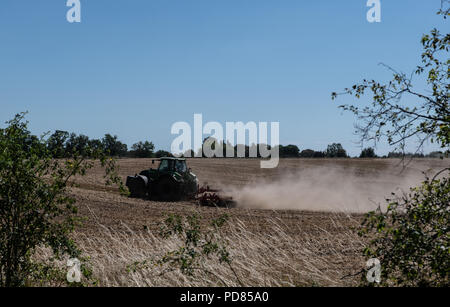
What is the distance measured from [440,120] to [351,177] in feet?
111

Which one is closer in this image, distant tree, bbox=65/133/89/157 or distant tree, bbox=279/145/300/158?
distant tree, bbox=65/133/89/157

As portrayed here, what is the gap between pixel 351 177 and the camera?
37.7m

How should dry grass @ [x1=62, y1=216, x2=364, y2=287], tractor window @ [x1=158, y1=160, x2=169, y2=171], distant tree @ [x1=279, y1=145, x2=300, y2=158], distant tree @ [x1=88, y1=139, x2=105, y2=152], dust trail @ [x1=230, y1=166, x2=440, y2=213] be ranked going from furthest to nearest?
distant tree @ [x1=279, y1=145, x2=300, y2=158] < dust trail @ [x1=230, y1=166, x2=440, y2=213] < tractor window @ [x1=158, y1=160, x2=169, y2=171] < dry grass @ [x1=62, y1=216, x2=364, y2=287] < distant tree @ [x1=88, y1=139, x2=105, y2=152]

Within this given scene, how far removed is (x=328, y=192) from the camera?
85.0 feet

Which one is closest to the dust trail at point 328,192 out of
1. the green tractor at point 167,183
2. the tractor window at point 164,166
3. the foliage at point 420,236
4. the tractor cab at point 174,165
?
the green tractor at point 167,183

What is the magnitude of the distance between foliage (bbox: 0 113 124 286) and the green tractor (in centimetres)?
1364

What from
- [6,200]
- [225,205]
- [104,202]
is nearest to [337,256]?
[6,200]

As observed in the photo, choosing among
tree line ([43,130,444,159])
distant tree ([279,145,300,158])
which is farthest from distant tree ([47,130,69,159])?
distant tree ([279,145,300,158])

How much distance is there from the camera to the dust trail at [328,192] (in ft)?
68.6

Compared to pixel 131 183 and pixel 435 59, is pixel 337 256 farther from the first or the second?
pixel 131 183

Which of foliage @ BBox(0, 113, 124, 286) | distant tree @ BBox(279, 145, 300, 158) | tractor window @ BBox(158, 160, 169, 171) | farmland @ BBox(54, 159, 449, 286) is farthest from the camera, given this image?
distant tree @ BBox(279, 145, 300, 158)

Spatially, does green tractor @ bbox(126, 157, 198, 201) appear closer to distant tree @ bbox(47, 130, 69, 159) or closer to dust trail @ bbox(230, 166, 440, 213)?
dust trail @ bbox(230, 166, 440, 213)

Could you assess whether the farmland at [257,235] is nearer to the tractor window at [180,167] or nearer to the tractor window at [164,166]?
the tractor window at [180,167]

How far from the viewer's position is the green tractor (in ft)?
65.4
